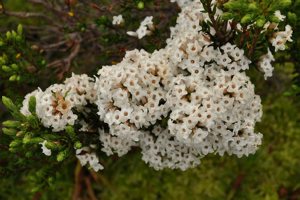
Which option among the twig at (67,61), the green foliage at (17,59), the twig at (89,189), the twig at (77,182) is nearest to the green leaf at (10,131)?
the green foliage at (17,59)

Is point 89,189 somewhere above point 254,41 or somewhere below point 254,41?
below

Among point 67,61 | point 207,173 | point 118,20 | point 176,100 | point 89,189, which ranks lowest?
point 89,189

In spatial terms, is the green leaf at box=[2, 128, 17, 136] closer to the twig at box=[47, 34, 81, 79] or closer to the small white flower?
the twig at box=[47, 34, 81, 79]

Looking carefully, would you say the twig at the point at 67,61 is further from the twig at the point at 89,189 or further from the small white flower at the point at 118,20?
the twig at the point at 89,189

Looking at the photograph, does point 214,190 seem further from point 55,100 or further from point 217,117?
point 55,100

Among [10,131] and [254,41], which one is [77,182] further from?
[254,41]

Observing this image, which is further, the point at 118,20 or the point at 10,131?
A: the point at 118,20

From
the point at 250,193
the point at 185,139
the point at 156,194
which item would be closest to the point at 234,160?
the point at 250,193

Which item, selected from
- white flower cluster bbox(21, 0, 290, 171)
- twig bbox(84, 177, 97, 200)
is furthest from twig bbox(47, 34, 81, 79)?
twig bbox(84, 177, 97, 200)

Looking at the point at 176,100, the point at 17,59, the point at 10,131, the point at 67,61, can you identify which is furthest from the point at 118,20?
the point at 10,131
